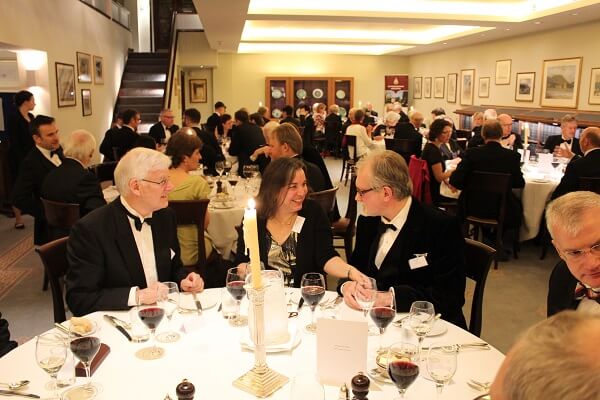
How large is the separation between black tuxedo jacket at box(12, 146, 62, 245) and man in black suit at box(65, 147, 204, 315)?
2.66 m

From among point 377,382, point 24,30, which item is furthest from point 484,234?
point 24,30

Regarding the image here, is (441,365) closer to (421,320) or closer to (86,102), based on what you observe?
(421,320)

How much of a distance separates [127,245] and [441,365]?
1533 mm

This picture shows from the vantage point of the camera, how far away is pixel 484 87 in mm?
12953

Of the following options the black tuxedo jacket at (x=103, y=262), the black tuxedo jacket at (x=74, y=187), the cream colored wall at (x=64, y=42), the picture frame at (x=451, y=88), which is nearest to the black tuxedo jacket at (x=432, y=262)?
the black tuxedo jacket at (x=103, y=262)

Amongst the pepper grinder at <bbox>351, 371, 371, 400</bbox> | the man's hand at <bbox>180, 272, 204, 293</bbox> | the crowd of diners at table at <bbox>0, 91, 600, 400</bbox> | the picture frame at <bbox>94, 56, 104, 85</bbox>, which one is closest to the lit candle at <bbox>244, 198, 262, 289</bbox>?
the pepper grinder at <bbox>351, 371, 371, 400</bbox>

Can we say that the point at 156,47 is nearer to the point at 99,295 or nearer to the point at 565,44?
the point at 565,44

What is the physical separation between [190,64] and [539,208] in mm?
12185

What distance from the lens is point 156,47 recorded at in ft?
54.8

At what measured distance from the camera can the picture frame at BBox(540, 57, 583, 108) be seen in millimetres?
9594

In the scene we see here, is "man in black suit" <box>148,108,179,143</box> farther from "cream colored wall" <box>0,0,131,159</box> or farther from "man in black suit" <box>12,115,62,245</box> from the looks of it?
"man in black suit" <box>12,115,62,245</box>

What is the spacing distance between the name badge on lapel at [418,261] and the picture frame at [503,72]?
419 inches

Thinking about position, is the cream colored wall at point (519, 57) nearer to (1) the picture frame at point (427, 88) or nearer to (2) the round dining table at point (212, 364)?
(1) the picture frame at point (427, 88)

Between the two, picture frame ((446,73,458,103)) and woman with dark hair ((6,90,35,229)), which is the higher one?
picture frame ((446,73,458,103))
